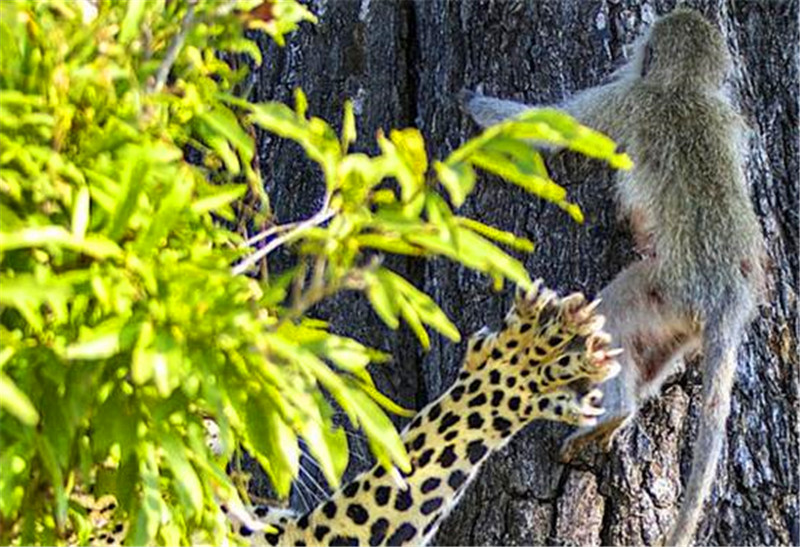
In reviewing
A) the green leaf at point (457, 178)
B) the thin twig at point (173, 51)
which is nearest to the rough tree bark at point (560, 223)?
the thin twig at point (173, 51)

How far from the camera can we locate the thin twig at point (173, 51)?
2.66m

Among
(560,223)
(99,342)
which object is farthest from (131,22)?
(560,223)

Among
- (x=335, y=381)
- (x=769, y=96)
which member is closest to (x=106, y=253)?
(x=335, y=381)

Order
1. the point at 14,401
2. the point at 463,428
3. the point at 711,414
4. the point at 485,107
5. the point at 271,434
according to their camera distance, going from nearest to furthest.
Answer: the point at 14,401, the point at 271,434, the point at 463,428, the point at 711,414, the point at 485,107

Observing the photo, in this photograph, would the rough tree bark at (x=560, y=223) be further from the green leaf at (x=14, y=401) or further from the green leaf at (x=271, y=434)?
the green leaf at (x=14, y=401)

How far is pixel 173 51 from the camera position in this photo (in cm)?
266

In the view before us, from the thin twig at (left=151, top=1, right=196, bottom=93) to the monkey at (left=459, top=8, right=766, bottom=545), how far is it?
1.59m

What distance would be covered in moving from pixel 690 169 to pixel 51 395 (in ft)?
7.64

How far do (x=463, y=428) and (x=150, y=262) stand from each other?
1.27m

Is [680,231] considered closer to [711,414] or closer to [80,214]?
[711,414]

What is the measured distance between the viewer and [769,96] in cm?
449

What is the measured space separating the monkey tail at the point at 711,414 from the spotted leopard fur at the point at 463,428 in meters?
0.36

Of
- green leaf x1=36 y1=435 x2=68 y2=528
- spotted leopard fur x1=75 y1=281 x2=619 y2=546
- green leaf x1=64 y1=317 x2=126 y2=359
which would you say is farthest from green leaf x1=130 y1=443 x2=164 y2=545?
spotted leopard fur x1=75 y1=281 x2=619 y2=546

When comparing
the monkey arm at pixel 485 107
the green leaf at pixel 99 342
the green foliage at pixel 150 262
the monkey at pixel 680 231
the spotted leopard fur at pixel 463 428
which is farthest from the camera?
the monkey arm at pixel 485 107
